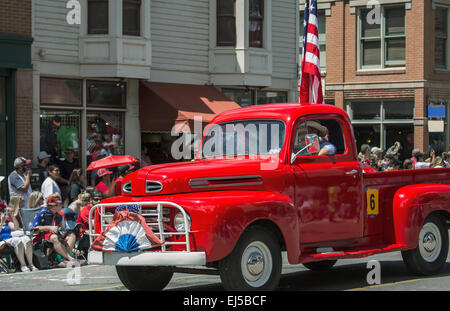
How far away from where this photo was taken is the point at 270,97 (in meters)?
25.9

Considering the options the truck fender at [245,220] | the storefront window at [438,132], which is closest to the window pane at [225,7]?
the storefront window at [438,132]

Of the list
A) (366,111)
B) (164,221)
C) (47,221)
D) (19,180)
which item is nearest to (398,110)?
(366,111)

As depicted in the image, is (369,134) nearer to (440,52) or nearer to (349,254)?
(440,52)

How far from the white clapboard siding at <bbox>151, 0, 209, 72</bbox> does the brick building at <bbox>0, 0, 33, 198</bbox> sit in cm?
392

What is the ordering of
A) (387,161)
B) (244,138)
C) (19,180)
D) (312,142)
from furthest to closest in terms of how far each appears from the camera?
1. (387,161)
2. (19,180)
3. (244,138)
4. (312,142)

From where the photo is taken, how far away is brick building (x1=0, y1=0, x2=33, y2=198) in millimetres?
19203

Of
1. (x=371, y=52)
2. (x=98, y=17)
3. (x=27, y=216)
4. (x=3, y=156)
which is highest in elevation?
(x=371, y=52)

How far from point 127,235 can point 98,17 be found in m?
12.8

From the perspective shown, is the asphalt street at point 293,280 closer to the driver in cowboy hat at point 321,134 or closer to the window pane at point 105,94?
the driver in cowboy hat at point 321,134

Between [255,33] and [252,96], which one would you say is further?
[252,96]

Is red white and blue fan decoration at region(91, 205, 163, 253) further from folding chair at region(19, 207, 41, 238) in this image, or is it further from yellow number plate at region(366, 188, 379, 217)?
folding chair at region(19, 207, 41, 238)

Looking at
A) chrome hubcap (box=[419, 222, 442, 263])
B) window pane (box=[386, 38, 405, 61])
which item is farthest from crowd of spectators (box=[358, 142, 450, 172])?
window pane (box=[386, 38, 405, 61])

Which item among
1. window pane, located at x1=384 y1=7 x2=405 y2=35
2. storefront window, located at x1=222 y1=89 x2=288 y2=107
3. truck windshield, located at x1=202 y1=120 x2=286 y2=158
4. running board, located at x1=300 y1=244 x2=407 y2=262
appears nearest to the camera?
running board, located at x1=300 y1=244 x2=407 y2=262
